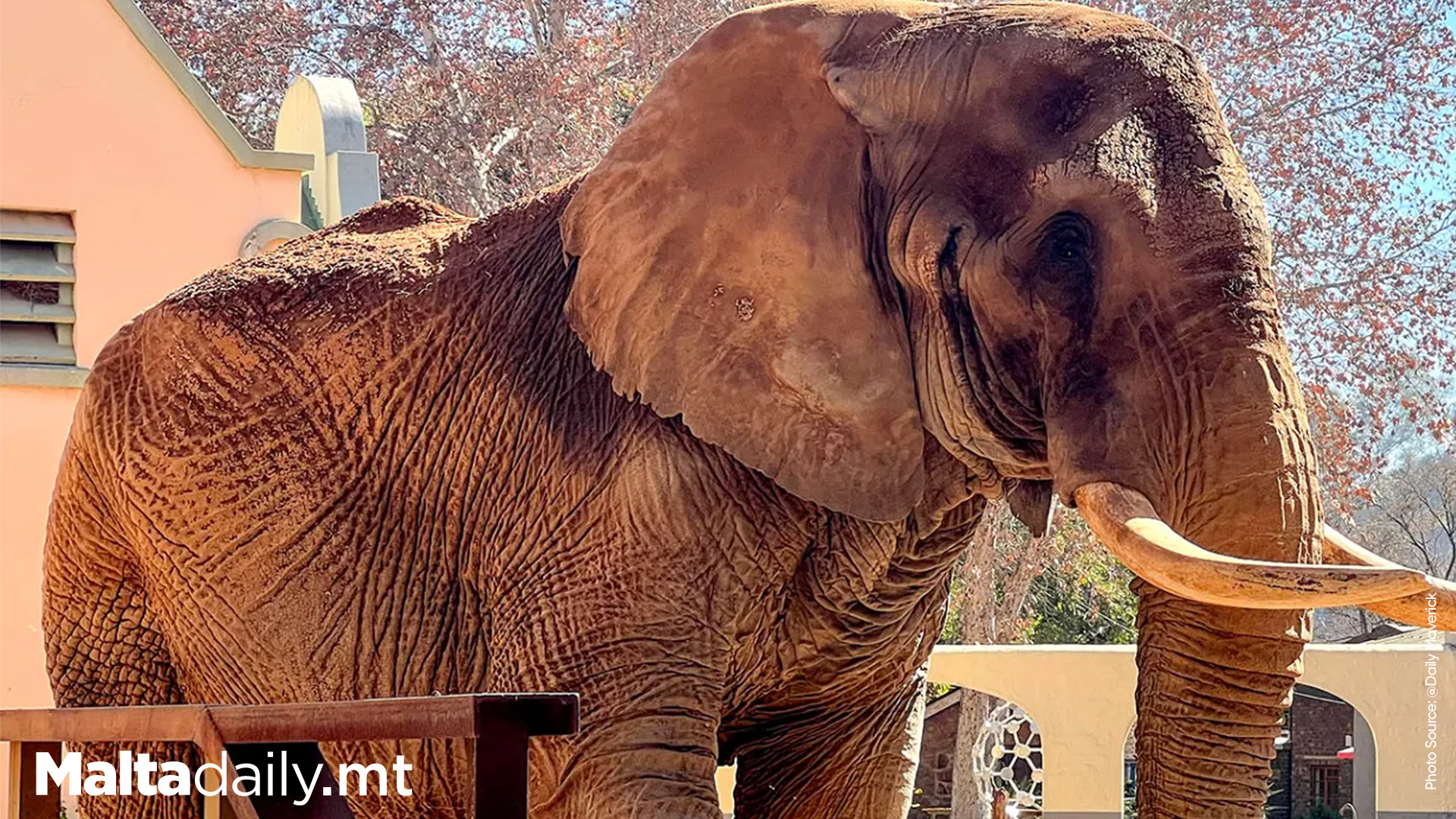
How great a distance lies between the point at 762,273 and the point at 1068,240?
72 centimetres

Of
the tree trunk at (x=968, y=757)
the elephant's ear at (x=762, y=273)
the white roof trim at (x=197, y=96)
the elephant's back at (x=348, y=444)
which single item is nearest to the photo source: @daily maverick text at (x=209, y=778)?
the elephant's back at (x=348, y=444)

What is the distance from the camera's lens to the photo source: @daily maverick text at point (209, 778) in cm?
320

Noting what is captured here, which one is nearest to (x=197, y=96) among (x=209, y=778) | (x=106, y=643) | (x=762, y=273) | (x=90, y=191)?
(x=90, y=191)

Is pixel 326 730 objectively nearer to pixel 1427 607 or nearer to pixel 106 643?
pixel 1427 607

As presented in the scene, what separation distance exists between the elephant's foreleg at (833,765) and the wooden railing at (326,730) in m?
1.89

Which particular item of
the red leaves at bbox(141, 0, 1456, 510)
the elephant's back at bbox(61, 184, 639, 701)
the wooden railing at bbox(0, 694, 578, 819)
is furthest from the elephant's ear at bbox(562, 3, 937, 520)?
the red leaves at bbox(141, 0, 1456, 510)

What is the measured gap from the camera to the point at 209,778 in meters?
3.58

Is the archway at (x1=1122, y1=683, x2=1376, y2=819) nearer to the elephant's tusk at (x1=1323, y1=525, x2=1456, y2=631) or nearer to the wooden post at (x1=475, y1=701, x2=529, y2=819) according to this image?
the elephant's tusk at (x1=1323, y1=525, x2=1456, y2=631)

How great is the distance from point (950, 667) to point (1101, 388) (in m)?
9.57

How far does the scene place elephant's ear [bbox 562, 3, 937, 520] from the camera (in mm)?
4520

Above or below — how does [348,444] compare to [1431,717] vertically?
above

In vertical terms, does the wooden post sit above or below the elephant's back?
below

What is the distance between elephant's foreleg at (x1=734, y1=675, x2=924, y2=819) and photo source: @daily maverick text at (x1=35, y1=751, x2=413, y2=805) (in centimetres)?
85

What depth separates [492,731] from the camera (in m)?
2.83
